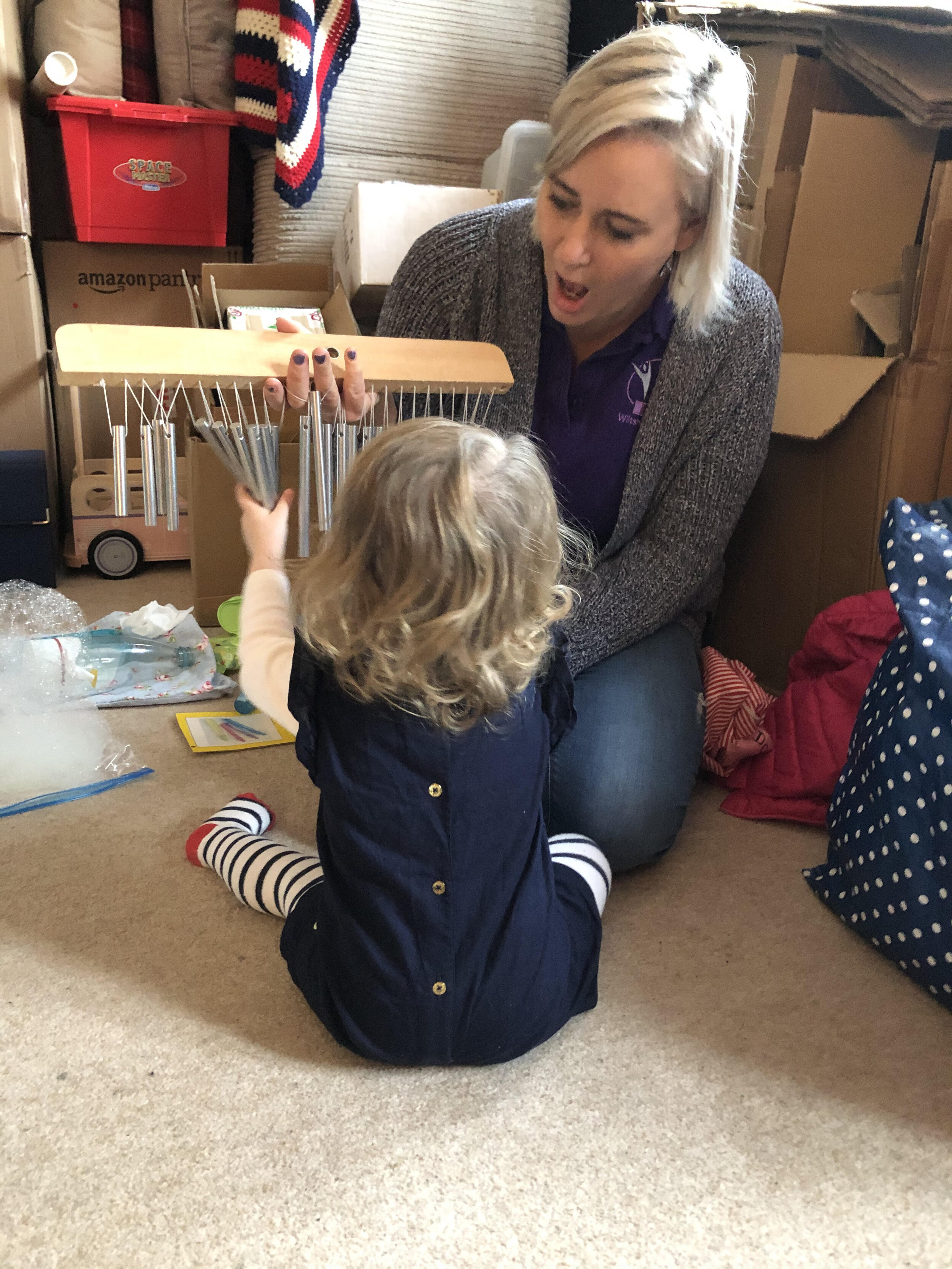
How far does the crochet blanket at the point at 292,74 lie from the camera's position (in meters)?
1.90

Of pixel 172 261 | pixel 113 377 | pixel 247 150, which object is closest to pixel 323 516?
pixel 113 377

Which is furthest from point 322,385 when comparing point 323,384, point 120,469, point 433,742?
point 433,742

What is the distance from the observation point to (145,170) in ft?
6.84

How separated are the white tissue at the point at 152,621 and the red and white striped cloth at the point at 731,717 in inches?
35.6

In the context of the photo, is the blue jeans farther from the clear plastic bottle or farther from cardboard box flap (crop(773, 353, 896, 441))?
the clear plastic bottle

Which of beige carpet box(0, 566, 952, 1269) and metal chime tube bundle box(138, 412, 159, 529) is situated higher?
metal chime tube bundle box(138, 412, 159, 529)

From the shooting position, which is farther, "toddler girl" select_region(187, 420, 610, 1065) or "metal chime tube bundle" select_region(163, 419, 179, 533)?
"metal chime tube bundle" select_region(163, 419, 179, 533)

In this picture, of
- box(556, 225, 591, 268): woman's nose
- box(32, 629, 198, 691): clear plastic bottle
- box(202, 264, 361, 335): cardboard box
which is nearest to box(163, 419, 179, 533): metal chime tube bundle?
box(556, 225, 591, 268): woman's nose

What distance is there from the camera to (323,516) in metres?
1.05

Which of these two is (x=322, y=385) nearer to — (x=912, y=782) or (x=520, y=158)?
(x=912, y=782)

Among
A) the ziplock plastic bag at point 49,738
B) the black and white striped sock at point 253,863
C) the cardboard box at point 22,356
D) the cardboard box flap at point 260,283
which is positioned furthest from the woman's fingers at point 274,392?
the cardboard box at point 22,356

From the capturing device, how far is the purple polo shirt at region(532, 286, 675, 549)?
1.26m

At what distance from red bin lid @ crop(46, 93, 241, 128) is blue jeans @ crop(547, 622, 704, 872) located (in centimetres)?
153

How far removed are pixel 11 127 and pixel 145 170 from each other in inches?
10.3
